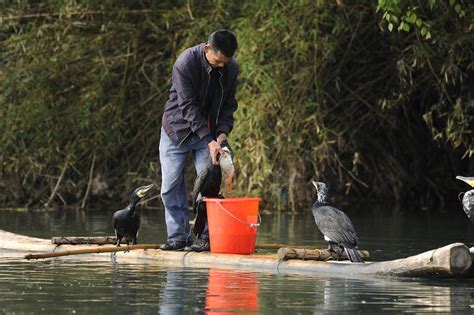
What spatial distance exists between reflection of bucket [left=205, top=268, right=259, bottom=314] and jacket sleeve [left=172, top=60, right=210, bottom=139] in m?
1.22

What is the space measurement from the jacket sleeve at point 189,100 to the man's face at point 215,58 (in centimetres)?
17

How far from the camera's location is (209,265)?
35.1 feet

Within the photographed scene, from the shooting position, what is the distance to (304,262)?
10.2 m

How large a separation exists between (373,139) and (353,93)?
148 centimetres

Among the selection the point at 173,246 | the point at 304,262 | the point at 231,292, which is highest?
the point at 173,246

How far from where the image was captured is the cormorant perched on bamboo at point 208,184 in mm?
10953

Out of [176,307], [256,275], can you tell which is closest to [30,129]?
[256,275]

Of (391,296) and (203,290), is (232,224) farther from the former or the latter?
(391,296)

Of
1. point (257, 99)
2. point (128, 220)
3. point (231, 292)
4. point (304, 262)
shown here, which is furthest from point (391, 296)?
point (257, 99)

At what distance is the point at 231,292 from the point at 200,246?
7.73 ft

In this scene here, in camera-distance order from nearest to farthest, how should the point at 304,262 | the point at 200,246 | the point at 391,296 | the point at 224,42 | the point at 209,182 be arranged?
1. the point at 391,296
2. the point at 304,262
3. the point at 224,42
4. the point at 209,182
5. the point at 200,246

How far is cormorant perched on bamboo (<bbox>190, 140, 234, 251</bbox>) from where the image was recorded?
10953mm

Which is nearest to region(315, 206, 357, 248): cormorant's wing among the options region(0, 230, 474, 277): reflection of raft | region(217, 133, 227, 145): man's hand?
region(0, 230, 474, 277): reflection of raft

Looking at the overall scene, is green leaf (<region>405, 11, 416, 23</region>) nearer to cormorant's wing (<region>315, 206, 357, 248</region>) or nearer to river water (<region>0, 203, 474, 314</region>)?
river water (<region>0, 203, 474, 314</region>)
